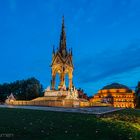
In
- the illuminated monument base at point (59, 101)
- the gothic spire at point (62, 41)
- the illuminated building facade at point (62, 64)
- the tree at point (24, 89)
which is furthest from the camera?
the tree at point (24, 89)

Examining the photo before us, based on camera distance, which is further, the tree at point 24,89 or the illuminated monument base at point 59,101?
the tree at point 24,89

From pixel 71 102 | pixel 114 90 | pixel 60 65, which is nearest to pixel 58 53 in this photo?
pixel 60 65

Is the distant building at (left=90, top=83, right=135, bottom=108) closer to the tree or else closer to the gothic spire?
the tree

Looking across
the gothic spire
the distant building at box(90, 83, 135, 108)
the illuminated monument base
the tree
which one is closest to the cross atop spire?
the gothic spire

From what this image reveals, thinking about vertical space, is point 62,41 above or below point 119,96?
above

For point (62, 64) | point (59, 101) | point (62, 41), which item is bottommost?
point (59, 101)

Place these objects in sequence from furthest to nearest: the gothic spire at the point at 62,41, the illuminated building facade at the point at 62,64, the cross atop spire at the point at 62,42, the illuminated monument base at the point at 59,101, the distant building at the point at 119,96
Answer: the distant building at the point at 119,96, the gothic spire at the point at 62,41, the cross atop spire at the point at 62,42, the illuminated building facade at the point at 62,64, the illuminated monument base at the point at 59,101

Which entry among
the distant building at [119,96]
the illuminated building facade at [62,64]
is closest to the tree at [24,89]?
the illuminated building facade at [62,64]

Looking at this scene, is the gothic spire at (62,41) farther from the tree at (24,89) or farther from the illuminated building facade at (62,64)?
the tree at (24,89)

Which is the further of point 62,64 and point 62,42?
point 62,42

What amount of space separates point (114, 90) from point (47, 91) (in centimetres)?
11124

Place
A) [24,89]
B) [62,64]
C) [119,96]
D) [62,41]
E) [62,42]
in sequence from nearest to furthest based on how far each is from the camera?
[62,64] < [62,42] < [62,41] < [24,89] < [119,96]

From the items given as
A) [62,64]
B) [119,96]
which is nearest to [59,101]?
[62,64]

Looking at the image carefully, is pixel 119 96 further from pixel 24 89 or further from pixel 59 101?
pixel 59 101
